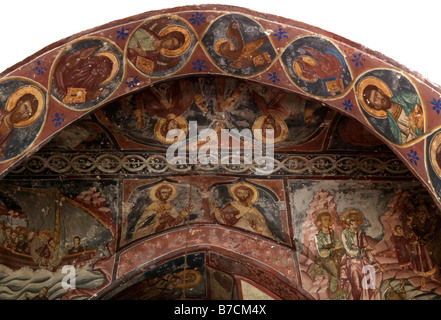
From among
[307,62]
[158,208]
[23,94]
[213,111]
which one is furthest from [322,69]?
[23,94]

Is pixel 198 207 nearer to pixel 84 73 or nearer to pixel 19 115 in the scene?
pixel 84 73

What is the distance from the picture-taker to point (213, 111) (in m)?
9.16

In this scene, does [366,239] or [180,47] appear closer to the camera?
[180,47]

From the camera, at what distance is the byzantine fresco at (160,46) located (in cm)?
827

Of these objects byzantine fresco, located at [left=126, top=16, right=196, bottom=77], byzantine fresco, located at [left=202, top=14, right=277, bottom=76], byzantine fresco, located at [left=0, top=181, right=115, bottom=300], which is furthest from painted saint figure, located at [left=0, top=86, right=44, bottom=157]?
byzantine fresco, located at [left=202, top=14, right=277, bottom=76]

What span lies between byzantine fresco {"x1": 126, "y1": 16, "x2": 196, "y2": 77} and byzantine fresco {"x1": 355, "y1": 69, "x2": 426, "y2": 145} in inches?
76.8

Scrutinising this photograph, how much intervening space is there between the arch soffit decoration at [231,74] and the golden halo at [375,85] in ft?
0.04

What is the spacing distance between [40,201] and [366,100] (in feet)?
13.5

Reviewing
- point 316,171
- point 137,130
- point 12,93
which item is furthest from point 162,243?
point 12,93

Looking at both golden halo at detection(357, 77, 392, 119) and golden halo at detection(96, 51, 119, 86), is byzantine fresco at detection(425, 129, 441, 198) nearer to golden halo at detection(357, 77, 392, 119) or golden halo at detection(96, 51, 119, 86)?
golden halo at detection(357, 77, 392, 119)

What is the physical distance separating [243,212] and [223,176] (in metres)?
0.53

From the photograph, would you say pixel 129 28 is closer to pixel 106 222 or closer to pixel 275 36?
pixel 275 36

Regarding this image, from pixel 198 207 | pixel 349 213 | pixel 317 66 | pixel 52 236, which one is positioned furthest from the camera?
pixel 198 207

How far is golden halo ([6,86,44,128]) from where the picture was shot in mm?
8109
